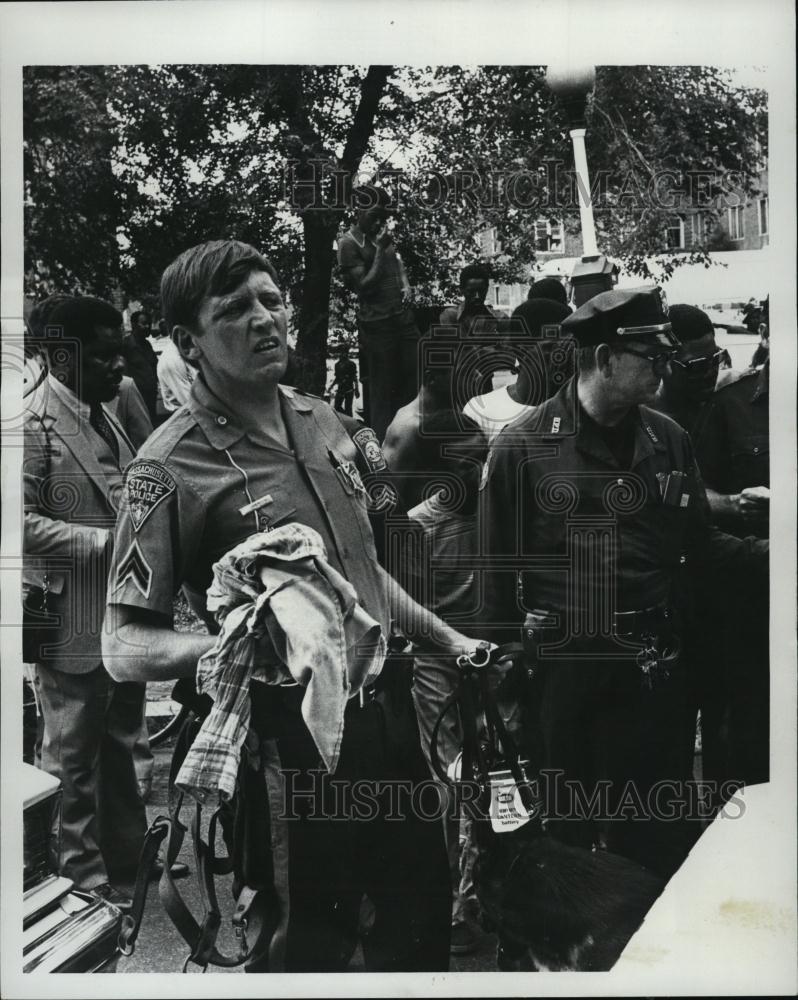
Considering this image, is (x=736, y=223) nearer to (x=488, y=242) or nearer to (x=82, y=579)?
(x=488, y=242)

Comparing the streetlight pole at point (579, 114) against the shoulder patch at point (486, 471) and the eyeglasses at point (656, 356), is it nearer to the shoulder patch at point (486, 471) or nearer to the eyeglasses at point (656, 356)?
the eyeglasses at point (656, 356)

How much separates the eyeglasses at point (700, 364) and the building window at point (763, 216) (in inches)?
17.6

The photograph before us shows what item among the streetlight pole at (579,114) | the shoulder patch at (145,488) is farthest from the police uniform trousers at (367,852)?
the streetlight pole at (579,114)

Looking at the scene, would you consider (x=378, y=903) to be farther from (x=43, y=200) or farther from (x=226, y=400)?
(x=43, y=200)

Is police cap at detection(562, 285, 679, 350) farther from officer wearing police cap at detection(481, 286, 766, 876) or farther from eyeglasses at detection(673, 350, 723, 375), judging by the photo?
eyeglasses at detection(673, 350, 723, 375)

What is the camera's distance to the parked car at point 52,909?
4734mm

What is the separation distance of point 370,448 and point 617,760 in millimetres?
1393

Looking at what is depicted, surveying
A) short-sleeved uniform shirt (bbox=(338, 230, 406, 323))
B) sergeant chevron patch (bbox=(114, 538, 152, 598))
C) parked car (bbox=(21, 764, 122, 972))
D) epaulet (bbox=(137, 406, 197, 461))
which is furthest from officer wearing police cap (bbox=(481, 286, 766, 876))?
parked car (bbox=(21, 764, 122, 972))

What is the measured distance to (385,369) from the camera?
4.74 meters

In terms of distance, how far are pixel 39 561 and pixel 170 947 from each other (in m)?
1.41

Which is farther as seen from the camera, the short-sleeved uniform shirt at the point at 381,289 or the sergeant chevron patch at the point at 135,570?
the short-sleeved uniform shirt at the point at 381,289

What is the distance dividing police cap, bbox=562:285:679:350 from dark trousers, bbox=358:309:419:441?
0.54m

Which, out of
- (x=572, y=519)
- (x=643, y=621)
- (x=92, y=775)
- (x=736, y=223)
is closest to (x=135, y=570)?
(x=92, y=775)

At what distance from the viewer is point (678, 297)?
15.8 feet
